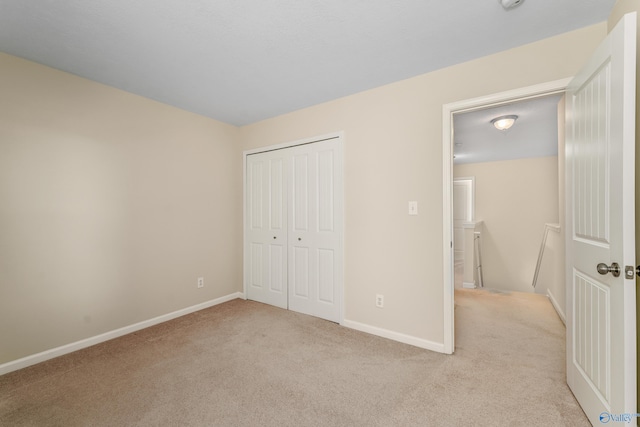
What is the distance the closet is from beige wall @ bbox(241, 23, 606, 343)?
0.19 m

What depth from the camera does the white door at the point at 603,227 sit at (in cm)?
126

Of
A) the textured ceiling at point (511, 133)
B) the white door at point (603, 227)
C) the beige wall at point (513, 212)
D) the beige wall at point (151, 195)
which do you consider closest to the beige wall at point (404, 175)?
the beige wall at point (151, 195)

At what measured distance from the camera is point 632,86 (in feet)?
4.09

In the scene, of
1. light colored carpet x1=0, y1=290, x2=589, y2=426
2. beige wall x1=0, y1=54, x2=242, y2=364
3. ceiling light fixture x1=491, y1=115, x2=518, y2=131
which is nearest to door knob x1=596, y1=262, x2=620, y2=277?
light colored carpet x1=0, y1=290, x2=589, y2=426

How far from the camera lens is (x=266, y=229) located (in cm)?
376

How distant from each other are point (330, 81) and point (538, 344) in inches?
121

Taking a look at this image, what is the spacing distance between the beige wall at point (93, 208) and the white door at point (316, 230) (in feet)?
3.68

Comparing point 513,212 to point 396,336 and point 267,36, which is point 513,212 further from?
point 267,36

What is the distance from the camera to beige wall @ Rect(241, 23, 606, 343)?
7.20ft

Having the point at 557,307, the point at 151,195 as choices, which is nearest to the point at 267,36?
the point at 151,195

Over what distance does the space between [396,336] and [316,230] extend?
137 centimetres

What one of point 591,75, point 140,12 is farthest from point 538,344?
point 140,12

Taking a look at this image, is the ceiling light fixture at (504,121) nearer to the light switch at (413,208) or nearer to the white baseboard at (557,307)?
the light switch at (413,208)

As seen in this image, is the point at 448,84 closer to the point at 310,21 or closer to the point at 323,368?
the point at 310,21
